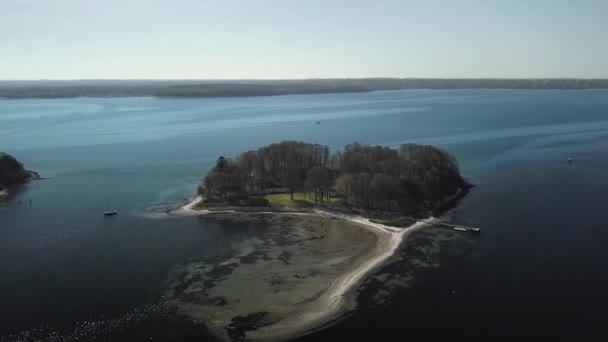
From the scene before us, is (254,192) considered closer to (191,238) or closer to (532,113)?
(191,238)

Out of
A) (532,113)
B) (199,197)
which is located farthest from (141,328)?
(532,113)

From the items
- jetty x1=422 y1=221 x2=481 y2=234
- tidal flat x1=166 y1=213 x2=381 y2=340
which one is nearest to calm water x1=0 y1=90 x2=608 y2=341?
jetty x1=422 y1=221 x2=481 y2=234

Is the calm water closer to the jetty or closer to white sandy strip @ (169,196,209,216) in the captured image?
the jetty

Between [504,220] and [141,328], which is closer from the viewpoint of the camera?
[141,328]

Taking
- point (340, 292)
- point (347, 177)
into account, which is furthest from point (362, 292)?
point (347, 177)

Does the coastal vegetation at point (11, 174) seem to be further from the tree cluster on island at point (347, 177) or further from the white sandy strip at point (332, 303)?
the white sandy strip at point (332, 303)

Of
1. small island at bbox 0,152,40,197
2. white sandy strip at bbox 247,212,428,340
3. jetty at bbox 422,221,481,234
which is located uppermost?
small island at bbox 0,152,40,197

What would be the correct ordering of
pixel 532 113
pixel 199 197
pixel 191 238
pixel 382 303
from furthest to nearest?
pixel 532 113 → pixel 199 197 → pixel 191 238 → pixel 382 303

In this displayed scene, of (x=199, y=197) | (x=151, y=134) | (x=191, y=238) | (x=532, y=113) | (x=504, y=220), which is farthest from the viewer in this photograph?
→ (x=532, y=113)
